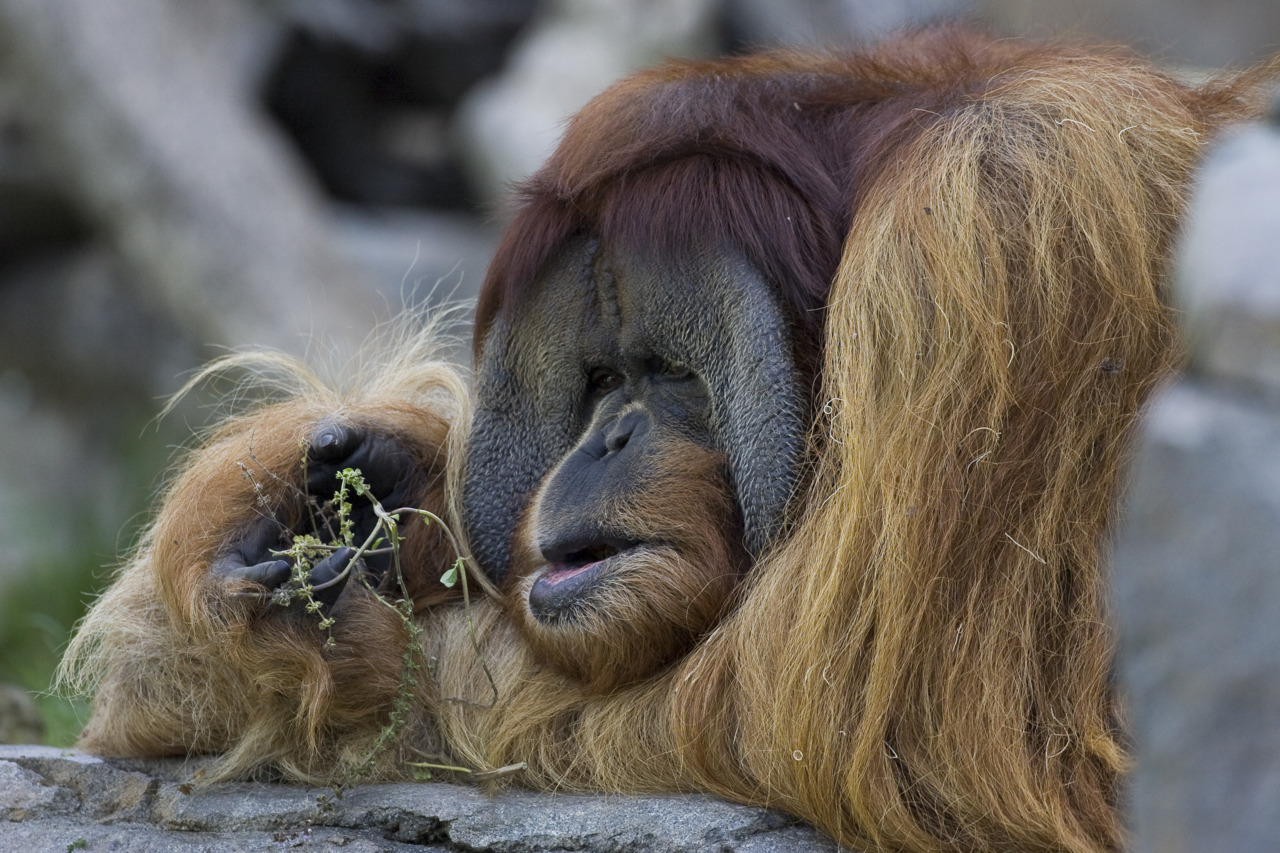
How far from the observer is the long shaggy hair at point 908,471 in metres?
2.02

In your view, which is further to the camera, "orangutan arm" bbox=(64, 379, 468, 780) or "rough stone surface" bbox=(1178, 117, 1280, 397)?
"orangutan arm" bbox=(64, 379, 468, 780)

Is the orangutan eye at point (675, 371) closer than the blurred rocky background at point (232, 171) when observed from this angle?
Yes

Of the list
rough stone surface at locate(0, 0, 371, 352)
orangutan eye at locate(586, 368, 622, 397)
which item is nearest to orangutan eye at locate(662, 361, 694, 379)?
orangutan eye at locate(586, 368, 622, 397)

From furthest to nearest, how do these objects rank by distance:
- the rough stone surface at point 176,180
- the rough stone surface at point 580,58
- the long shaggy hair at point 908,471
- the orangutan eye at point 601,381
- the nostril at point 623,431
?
the rough stone surface at point 580,58, the rough stone surface at point 176,180, the orangutan eye at point 601,381, the nostril at point 623,431, the long shaggy hair at point 908,471

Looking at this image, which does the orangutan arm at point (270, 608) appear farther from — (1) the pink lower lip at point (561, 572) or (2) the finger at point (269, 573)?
(1) the pink lower lip at point (561, 572)

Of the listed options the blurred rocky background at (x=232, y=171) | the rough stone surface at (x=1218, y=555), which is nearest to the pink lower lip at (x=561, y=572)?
the rough stone surface at (x=1218, y=555)

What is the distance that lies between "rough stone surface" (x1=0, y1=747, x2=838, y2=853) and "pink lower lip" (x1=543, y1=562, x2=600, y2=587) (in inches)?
14.5

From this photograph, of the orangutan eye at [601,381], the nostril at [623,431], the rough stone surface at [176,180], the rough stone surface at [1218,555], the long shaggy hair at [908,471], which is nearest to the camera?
the rough stone surface at [1218,555]

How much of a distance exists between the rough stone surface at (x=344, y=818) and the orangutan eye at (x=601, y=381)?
74 cm

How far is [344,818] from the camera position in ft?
7.48

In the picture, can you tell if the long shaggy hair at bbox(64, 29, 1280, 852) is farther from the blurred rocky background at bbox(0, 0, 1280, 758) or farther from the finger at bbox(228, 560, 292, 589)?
the blurred rocky background at bbox(0, 0, 1280, 758)

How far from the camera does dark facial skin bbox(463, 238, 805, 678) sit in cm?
228

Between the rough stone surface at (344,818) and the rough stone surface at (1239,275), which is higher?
the rough stone surface at (1239,275)

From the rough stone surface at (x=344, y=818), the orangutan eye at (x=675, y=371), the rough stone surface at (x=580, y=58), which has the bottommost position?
the rough stone surface at (x=344, y=818)
